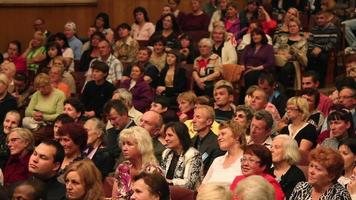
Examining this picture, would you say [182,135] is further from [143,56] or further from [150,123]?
[143,56]

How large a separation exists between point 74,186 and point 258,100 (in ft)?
9.63

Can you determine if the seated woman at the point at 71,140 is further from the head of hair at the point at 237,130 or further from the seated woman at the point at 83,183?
the seated woman at the point at 83,183

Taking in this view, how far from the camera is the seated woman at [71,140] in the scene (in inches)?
239

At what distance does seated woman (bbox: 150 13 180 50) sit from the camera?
10.4m

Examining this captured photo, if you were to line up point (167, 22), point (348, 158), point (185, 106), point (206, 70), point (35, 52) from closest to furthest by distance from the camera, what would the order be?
point (348, 158), point (185, 106), point (206, 70), point (35, 52), point (167, 22)

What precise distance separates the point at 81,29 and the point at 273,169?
659cm

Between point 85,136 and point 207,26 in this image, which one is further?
point 207,26

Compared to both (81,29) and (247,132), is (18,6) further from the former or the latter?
(247,132)

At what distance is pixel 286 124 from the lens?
7270 mm

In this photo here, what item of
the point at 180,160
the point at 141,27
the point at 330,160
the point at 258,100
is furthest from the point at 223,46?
the point at 330,160

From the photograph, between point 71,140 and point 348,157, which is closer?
point 348,157

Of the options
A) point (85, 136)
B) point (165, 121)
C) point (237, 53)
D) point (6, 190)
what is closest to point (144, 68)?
point (237, 53)

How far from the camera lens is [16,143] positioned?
20.2 ft

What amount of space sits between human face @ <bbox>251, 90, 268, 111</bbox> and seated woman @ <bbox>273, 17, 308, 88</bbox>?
6.95 ft
